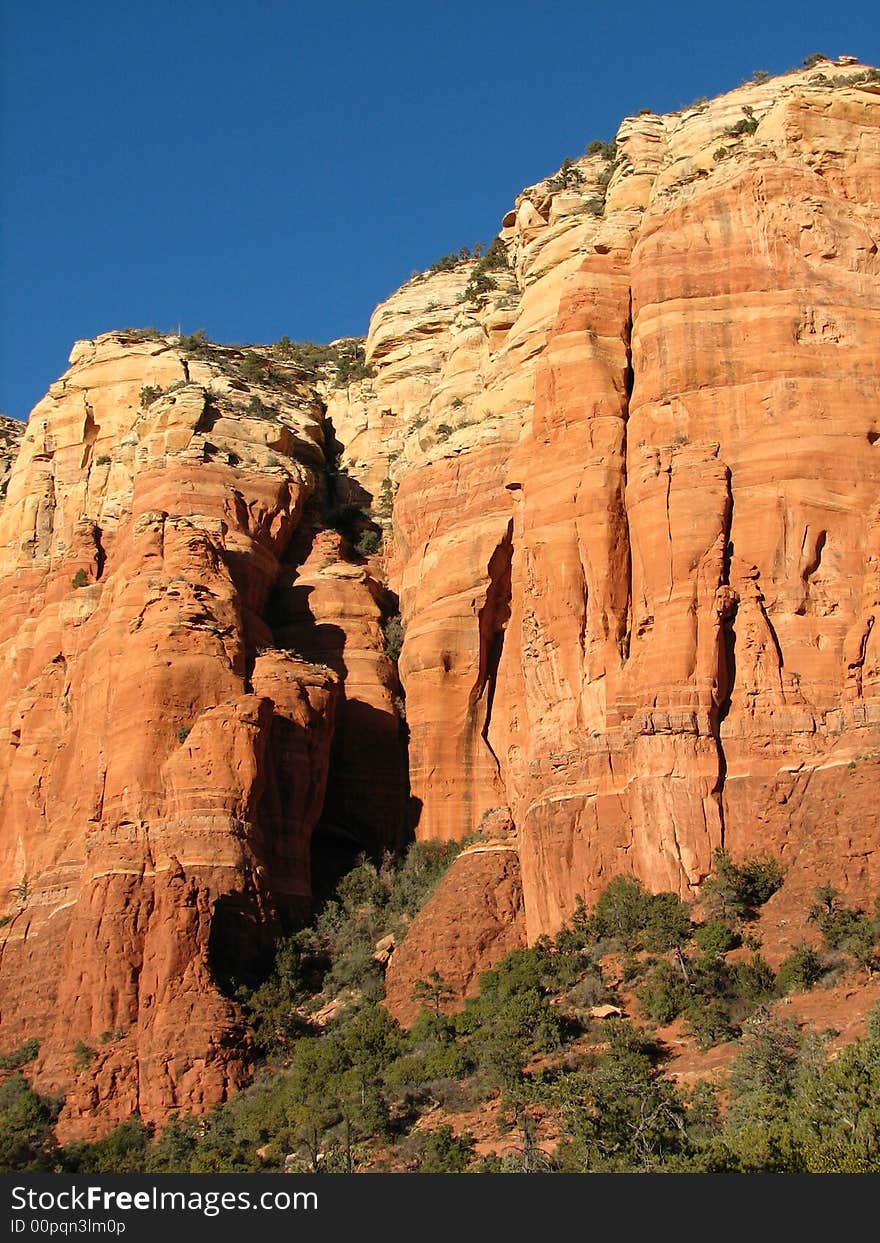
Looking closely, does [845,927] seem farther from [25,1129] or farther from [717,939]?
[25,1129]

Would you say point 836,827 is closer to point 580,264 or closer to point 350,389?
point 580,264

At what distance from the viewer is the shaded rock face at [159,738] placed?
4919 cm

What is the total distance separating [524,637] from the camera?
53.8m

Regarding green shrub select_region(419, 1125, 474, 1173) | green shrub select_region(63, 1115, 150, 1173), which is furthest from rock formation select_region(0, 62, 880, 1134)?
green shrub select_region(419, 1125, 474, 1173)

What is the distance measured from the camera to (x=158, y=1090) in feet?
156

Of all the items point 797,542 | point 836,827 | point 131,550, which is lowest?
point 836,827

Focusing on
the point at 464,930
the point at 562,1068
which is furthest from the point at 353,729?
the point at 562,1068

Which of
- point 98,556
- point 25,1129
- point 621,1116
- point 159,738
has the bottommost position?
point 621,1116

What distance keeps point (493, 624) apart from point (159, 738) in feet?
35.6

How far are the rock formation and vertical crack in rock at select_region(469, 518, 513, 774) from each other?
9 centimetres

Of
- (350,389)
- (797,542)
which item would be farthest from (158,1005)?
(350,389)

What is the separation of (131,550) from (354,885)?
1293 cm

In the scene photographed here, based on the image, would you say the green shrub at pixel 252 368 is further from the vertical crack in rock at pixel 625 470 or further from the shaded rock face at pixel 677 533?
the vertical crack in rock at pixel 625 470

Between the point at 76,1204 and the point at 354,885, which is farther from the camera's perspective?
the point at 354,885
